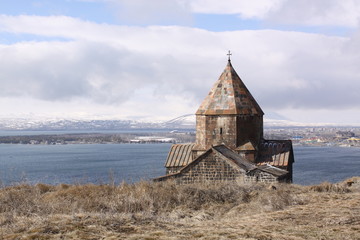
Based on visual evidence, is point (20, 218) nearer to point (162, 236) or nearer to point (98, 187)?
point (162, 236)

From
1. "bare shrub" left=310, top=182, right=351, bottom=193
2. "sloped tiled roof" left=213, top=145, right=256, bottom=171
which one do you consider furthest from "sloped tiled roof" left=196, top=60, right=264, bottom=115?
"bare shrub" left=310, top=182, right=351, bottom=193

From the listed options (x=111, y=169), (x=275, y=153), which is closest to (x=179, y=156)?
(x=275, y=153)

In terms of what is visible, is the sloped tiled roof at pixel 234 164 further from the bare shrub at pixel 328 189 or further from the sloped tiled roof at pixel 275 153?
the bare shrub at pixel 328 189

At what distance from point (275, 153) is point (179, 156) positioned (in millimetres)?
3684

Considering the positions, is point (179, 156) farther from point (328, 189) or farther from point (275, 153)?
point (328, 189)

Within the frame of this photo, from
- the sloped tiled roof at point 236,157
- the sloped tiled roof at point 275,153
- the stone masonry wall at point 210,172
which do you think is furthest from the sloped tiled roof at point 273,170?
the stone masonry wall at point 210,172

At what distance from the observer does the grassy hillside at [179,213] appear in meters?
6.21

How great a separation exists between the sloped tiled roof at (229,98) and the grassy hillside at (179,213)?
4.38 meters

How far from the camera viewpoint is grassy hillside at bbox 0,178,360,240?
6211 millimetres

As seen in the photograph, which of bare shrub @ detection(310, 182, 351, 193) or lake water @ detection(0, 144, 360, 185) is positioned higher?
bare shrub @ detection(310, 182, 351, 193)

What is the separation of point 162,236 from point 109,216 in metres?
1.37

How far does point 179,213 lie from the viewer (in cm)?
868

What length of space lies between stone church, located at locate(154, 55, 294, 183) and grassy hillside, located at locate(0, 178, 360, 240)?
8.64ft

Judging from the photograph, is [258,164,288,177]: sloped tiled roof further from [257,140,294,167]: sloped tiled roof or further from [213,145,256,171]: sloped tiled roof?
[257,140,294,167]: sloped tiled roof
